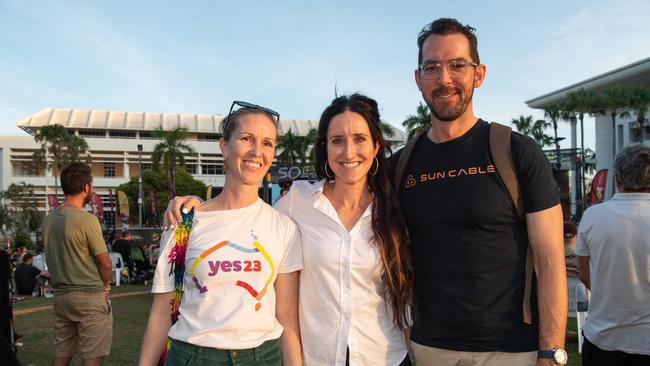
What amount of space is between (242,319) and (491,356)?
1.33 meters

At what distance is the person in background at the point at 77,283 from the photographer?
541 cm

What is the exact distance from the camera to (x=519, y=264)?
106 inches

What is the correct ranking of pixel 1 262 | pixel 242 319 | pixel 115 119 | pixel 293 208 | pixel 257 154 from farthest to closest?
pixel 115 119
pixel 1 262
pixel 293 208
pixel 257 154
pixel 242 319

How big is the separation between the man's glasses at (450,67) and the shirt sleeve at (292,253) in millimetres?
1179

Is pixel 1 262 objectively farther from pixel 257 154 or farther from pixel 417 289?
pixel 417 289

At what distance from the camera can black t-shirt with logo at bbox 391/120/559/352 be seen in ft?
8.73

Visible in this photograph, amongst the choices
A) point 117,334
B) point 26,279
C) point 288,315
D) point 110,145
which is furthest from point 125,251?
point 110,145

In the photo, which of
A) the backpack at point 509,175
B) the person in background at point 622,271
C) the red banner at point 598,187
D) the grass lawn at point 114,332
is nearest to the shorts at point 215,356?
the backpack at point 509,175

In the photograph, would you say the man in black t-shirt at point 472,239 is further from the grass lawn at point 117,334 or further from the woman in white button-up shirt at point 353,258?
the grass lawn at point 117,334

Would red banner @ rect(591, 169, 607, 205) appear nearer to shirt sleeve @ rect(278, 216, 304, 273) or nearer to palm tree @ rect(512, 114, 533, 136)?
shirt sleeve @ rect(278, 216, 304, 273)

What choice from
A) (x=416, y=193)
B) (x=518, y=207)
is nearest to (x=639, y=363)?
(x=518, y=207)

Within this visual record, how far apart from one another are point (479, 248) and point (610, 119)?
195ft

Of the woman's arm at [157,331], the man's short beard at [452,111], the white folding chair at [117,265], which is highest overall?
the man's short beard at [452,111]

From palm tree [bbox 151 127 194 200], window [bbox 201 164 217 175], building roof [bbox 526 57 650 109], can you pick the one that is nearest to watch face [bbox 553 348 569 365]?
building roof [bbox 526 57 650 109]
